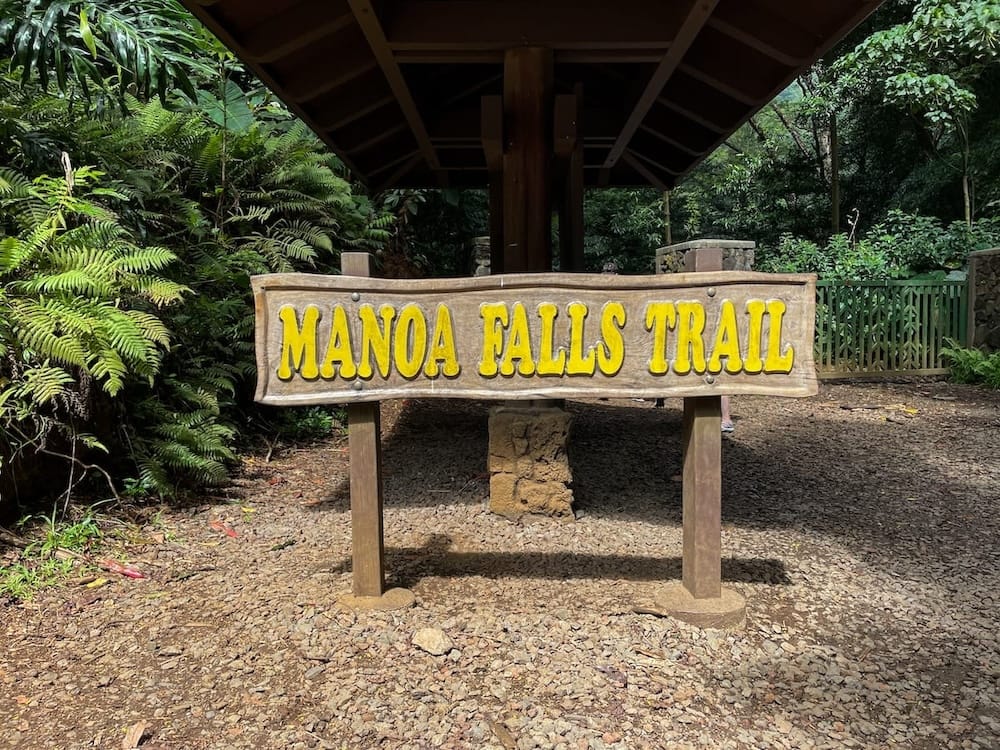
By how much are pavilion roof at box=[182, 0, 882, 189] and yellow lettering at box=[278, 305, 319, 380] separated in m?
1.63

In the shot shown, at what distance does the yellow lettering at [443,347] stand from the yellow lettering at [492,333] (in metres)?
0.12

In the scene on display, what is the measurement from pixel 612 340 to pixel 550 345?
0.25m

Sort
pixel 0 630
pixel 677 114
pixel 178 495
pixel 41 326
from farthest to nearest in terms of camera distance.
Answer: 1. pixel 677 114
2. pixel 178 495
3. pixel 41 326
4. pixel 0 630

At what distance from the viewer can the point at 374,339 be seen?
2.67 m

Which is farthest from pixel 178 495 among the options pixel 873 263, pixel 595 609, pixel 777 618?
pixel 873 263

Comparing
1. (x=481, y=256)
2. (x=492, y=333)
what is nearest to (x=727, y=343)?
(x=492, y=333)

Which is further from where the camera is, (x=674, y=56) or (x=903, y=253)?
(x=903, y=253)

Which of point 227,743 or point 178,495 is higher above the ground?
point 178,495

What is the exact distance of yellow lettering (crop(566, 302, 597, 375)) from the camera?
105 inches

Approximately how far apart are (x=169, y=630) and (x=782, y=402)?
287 inches

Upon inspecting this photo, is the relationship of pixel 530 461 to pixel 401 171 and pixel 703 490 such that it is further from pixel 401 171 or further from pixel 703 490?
A: pixel 401 171

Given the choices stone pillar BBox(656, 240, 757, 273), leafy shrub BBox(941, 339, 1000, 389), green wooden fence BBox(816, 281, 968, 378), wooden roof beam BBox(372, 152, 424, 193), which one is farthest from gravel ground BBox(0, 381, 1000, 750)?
green wooden fence BBox(816, 281, 968, 378)

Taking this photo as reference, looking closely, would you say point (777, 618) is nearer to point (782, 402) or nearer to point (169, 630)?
point (169, 630)

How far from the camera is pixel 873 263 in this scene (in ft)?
36.8
